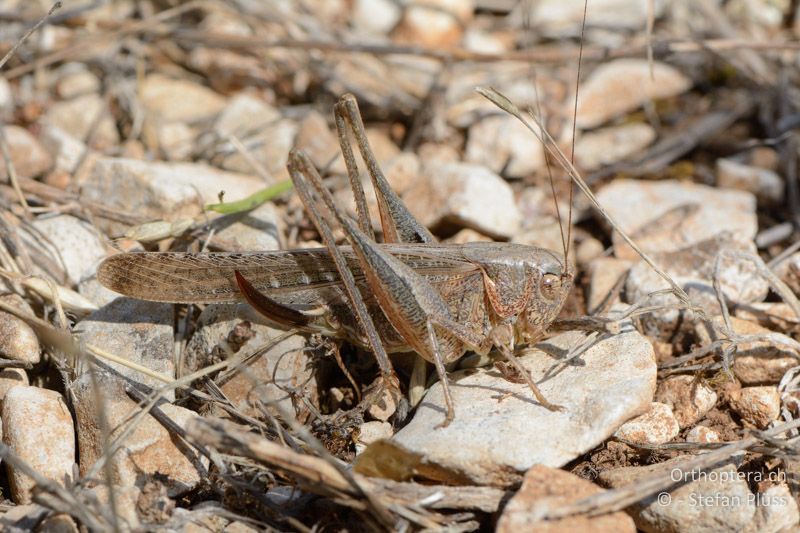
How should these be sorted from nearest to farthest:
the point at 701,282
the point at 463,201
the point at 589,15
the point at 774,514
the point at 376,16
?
the point at 774,514 < the point at 701,282 < the point at 463,201 < the point at 589,15 < the point at 376,16

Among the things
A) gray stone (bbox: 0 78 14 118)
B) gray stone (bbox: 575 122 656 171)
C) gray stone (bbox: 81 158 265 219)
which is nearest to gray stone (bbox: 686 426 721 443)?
gray stone (bbox: 575 122 656 171)

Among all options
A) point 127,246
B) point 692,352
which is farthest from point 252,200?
point 692,352

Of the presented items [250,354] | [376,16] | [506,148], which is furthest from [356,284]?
[376,16]

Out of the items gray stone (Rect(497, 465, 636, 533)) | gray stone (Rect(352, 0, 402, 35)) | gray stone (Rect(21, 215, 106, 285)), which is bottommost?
gray stone (Rect(497, 465, 636, 533))

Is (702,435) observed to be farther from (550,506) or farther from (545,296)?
(550,506)

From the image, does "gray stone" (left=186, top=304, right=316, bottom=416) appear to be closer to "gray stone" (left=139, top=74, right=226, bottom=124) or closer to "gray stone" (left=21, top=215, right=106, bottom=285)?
"gray stone" (left=21, top=215, right=106, bottom=285)


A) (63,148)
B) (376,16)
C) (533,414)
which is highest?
(376,16)
